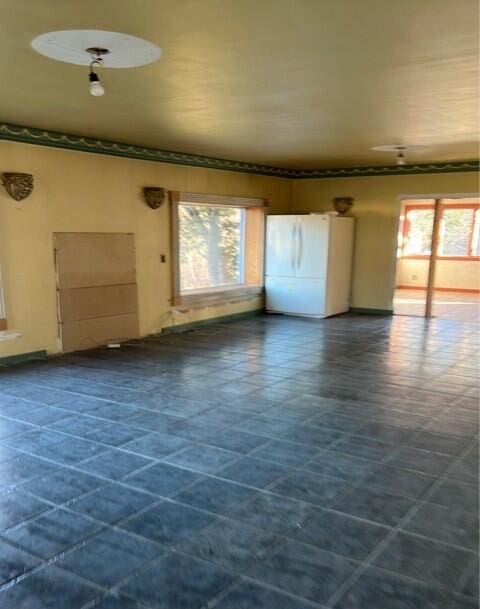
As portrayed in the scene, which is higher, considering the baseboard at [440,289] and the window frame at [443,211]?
the window frame at [443,211]

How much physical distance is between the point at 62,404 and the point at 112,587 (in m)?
2.09

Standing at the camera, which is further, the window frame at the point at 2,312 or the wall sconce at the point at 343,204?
the wall sconce at the point at 343,204

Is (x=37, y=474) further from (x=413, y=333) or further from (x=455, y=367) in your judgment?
(x=413, y=333)

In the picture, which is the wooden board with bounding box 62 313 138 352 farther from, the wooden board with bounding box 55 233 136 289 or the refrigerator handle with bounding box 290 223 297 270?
the refrigerator handle with bounding box 290 223 297 270

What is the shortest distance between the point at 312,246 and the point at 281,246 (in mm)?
519

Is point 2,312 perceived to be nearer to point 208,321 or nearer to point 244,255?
point 208,321

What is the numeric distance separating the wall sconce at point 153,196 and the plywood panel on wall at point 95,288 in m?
0.49

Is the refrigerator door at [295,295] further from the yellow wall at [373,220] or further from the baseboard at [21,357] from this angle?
the baseboard at [21,357]

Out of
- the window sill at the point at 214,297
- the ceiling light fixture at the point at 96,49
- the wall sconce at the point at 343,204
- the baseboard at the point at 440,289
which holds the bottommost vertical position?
the baseboard at the point at 440,289

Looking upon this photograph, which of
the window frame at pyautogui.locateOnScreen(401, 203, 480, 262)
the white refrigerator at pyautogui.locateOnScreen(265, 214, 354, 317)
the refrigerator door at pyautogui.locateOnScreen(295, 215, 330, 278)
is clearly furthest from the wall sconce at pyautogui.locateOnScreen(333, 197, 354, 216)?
the window frame at pyautogui.locateOnScreen(401, 203, 480, 262)

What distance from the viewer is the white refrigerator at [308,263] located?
7.50 m

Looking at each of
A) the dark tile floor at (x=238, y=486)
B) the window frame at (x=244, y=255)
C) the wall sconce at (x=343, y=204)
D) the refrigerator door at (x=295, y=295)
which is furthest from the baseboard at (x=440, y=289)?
the dark tile floor at (x=238, y=486)

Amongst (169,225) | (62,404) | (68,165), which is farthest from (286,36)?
(169,225)

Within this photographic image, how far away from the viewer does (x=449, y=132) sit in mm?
4883
